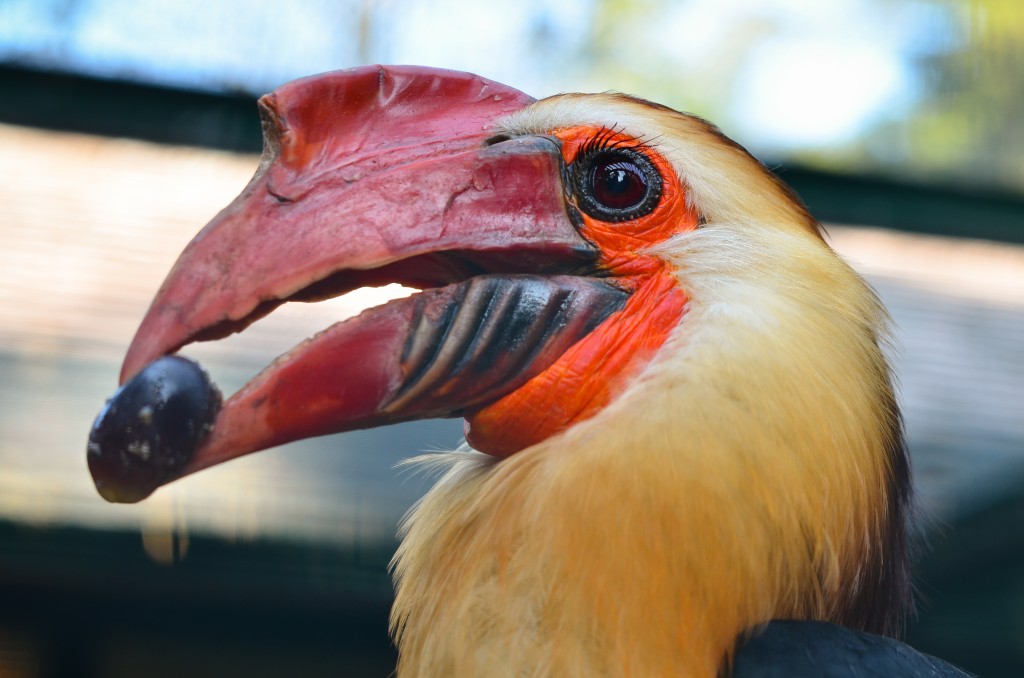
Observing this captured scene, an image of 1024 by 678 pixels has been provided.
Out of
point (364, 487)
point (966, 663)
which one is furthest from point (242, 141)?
point (966, 663)

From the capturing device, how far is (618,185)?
173 cm

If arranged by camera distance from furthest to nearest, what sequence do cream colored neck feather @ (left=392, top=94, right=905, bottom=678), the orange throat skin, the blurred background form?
the blurred background, the orange throat skin, cream colored neck feather @ (left=392, top=94, right=905, bottom=678)

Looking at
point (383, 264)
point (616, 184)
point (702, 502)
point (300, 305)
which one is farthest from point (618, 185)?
point (300, 305)

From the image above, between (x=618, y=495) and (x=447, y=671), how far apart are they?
0.39 m

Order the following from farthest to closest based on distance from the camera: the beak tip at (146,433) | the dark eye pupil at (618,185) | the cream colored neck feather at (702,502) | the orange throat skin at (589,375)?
1. the dark eye pupil at (618,185)
2. the orange throat skin at (589,375)
3. the cream colored neck feather at (702,502)
4. the beak tip at (146,433)

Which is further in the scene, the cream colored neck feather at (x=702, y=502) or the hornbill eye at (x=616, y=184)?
the hornbill eye at (x=616, y=184)

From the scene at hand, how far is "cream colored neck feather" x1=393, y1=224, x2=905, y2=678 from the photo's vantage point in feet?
4.75

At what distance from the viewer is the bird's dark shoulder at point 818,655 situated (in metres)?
1.43

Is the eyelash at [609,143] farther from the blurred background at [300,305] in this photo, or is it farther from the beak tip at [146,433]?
the blurred background at [300,305]

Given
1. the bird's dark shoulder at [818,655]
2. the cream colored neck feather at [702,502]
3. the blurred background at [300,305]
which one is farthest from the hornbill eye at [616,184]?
the blurred background at [300,305]

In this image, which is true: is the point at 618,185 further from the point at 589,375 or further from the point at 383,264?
the point at 383,264

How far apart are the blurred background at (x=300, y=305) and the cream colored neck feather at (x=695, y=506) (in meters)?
1.95

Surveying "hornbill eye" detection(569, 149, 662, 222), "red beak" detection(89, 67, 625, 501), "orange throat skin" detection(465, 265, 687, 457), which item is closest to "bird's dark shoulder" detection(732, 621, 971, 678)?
"orange throat skin" detection(465, 265, 687, 457)

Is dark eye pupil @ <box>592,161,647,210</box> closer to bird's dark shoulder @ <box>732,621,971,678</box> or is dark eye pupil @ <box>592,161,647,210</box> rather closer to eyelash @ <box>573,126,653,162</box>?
eyelash @ <box>573,126,653,162</box>
